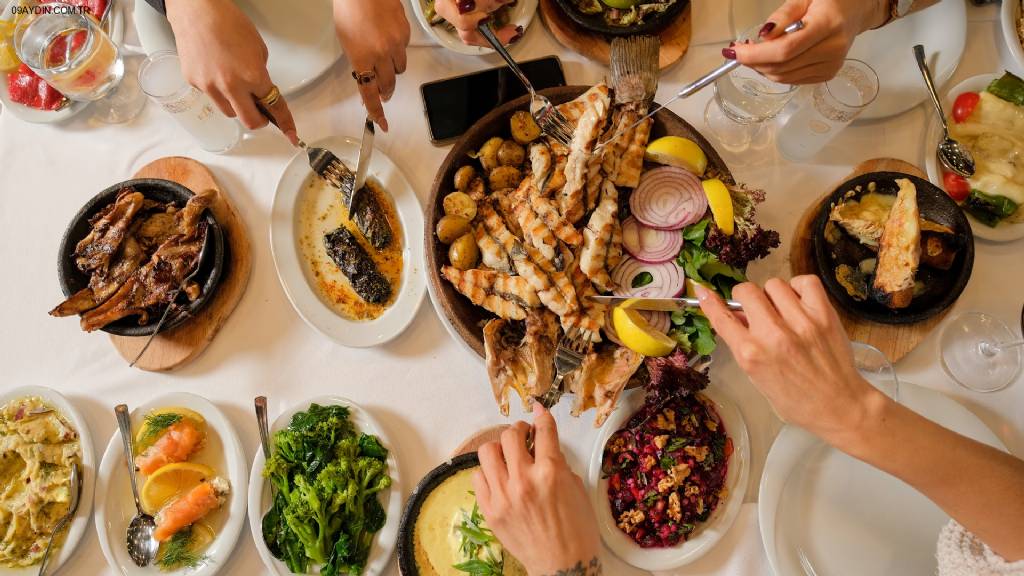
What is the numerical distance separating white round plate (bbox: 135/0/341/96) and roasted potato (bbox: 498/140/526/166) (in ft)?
2.40

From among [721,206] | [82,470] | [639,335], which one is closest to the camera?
[639,335]

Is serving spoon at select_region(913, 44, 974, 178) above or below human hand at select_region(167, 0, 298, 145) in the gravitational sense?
below

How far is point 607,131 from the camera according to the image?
6.42 ft

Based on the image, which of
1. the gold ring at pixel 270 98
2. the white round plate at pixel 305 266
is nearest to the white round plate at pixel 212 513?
the white round plate at pixel 305 266

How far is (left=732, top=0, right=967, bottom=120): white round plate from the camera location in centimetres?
212

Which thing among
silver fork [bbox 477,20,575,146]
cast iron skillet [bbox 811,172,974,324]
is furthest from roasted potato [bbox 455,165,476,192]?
cast iron skillet [bbox 811,172,974,324]

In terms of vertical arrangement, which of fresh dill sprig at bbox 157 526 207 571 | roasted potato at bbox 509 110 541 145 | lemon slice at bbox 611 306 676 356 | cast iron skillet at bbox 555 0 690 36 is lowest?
fresh dill sprig at bbox 157 526 207 571

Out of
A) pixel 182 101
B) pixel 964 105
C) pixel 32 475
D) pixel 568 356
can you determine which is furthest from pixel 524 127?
pixel 32 475

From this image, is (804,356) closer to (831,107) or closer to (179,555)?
(831,107)

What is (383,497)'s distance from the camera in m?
1.94

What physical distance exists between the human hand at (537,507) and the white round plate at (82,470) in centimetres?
132

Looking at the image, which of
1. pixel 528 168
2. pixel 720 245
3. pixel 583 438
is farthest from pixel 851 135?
pixel 583 438

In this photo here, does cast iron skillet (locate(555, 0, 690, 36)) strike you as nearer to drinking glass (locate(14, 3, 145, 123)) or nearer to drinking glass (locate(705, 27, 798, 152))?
drinking glass (locate(705, 27, 798, 152))

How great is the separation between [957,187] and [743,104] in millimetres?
753
